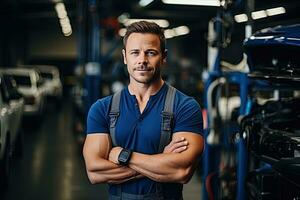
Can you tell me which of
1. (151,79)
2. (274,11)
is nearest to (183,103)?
(151,79)

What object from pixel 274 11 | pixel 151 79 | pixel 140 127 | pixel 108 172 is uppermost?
pixel 274 11

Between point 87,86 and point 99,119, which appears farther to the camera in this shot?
point 87,86

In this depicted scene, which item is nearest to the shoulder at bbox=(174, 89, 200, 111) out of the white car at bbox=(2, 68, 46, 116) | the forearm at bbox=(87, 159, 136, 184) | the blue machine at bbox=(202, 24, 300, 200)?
the forearm at bbox=(87, 159, 136, 184)

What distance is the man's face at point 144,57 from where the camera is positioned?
2762mm

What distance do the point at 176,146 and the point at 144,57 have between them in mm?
496

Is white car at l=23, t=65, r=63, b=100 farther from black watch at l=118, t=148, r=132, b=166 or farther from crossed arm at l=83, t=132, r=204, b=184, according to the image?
black watch at l=118, t=148, r=132, b=166

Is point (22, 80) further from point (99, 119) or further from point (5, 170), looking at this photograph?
point (99, 119)

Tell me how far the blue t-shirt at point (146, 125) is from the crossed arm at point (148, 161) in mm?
41

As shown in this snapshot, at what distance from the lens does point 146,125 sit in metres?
2.75

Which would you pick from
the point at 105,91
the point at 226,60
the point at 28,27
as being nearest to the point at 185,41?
the point at 28,27

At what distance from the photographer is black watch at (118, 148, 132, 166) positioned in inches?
108

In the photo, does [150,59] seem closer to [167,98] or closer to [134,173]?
[167,98]

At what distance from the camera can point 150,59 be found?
2770mm

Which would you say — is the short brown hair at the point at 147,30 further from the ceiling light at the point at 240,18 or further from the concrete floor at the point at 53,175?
the concrete floor at the point at 53,175
